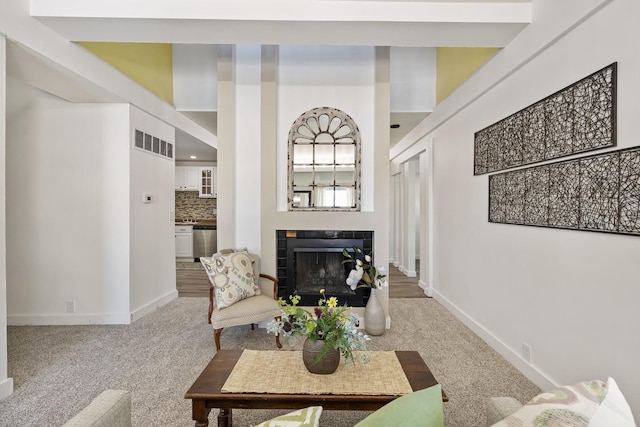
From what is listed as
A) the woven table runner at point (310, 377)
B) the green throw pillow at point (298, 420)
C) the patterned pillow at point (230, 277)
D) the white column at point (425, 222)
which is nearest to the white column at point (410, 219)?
the white column at point (425, 222)

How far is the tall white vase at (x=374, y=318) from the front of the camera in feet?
10.9

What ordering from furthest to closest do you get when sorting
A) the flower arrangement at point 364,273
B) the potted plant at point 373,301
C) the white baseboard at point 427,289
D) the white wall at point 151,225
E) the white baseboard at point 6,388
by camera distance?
1. the white baseboard at point 427,289
2. the white wall at point 151,225
3. the potted plant at point 373,301
4. the flower arrangement at point 364,273
5. the white baseboard at point 6,388

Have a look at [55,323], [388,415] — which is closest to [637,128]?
[388,415]

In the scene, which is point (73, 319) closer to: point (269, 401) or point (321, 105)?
point (269, 401)

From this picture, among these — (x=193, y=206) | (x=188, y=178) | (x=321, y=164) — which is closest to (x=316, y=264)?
(x=321, y=164)

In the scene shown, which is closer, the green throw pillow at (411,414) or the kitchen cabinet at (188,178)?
the green throw pillow at (411,414)

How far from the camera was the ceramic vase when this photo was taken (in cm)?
168

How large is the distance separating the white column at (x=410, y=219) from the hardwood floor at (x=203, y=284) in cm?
24

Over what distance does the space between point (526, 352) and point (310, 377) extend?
184 cm

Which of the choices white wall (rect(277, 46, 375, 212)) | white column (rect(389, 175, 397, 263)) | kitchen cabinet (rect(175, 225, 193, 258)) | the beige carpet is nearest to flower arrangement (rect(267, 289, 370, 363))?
the beige carpet

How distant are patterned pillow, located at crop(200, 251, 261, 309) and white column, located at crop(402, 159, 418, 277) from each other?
380 centimetres

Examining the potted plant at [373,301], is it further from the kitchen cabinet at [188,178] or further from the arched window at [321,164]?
the kitchen cabinet at [188,178]

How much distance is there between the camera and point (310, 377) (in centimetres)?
168

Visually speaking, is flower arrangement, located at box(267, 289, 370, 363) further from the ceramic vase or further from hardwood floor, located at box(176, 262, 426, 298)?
hardwood floor, located at box(176, 262, 426, 298)
